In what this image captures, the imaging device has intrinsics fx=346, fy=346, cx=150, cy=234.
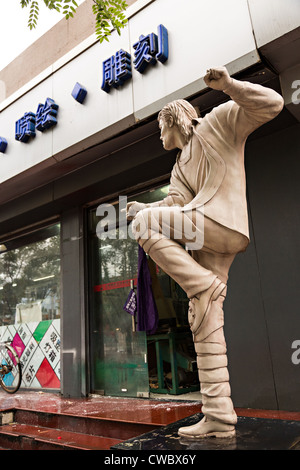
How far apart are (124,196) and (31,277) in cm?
282

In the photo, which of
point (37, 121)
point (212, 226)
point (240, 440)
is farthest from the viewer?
point (37, 121)

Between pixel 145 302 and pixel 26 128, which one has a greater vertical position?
pixel 26 128

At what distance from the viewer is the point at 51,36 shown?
6.36 metres

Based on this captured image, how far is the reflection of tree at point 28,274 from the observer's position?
6.69m

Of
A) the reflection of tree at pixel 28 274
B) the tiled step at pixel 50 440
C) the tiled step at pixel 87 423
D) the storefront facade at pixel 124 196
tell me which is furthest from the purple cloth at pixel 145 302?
the reflection of tree at pixel 28 274

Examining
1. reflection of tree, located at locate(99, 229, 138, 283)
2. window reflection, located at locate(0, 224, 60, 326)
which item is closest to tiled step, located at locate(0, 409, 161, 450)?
reflection of tree, located at locate(99, 229, 138, 283)

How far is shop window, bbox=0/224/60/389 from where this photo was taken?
6254mm

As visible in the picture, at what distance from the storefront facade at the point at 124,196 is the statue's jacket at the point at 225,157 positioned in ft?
5.25

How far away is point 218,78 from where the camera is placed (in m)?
1.89

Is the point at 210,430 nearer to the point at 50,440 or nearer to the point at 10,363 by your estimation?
the point at 50,440

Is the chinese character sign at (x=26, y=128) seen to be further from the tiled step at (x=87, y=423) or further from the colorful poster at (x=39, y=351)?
the tiled step at (x=87, y=423)

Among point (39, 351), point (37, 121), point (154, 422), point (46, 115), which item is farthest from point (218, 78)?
point (39, 351)

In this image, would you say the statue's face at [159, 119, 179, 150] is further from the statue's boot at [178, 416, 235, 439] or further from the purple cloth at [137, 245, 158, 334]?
the purple cloth at [137, 245, 158, 334]

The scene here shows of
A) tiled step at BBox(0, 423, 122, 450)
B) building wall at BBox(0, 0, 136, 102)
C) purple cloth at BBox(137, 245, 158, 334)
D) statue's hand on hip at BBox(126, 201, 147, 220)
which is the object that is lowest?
tiled step at BBox(0, 423, 122, 450)
